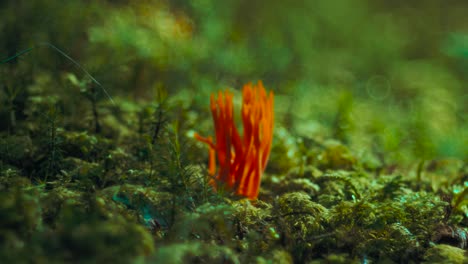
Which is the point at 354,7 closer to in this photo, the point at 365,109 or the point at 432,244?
the point at 365,109

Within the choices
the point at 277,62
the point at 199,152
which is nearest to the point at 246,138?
the point at 199,152

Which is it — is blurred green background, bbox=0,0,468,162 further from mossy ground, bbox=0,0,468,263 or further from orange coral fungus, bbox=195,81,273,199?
orange coral fungus, bbox=195,81,273,199

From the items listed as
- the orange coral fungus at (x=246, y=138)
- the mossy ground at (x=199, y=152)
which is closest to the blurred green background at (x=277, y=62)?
the mossy ground at (x=199, y=152)

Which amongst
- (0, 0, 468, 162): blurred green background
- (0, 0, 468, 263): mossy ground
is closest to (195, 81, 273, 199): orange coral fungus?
(0, 0, 468, 263): mossy ground

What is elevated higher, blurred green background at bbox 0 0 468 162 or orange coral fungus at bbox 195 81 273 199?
blurred green background at bbox 0 0 468 162

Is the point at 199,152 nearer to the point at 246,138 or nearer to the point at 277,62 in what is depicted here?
the point at 246,138

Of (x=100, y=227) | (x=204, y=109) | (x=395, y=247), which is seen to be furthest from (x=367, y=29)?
(x=100, y=227)
